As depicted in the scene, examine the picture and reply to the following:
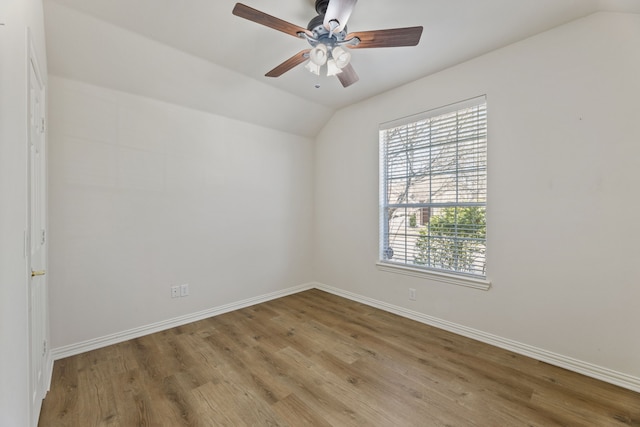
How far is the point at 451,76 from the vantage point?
109 inches

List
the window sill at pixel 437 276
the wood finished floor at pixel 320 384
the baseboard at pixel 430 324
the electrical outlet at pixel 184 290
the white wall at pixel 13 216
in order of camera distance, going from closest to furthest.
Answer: the white wall at pixel 13 216
the wood finished floor at pixel 320 384
the baseboard at pixel 430 324
the window sill at pixel 437 276
the electrical outlet at pixel 184 290

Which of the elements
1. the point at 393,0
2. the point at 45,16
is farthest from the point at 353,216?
the point at 45,16

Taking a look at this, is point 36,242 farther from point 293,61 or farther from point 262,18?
point 293,61

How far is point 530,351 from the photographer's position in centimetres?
230

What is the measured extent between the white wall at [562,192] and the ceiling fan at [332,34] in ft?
4.10

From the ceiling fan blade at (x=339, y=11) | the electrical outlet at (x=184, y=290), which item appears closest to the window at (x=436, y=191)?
the ceiling fan blade at (x=339, y=11)

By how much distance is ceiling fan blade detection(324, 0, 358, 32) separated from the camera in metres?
1.59

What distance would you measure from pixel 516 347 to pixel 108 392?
3236mm

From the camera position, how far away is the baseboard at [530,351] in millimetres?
1934

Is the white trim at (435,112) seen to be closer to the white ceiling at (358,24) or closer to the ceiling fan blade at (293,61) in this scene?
the white ceiling at (358,24)

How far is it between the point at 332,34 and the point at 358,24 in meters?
0.39

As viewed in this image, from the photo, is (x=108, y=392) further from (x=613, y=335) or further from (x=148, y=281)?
(x=613, y=335)

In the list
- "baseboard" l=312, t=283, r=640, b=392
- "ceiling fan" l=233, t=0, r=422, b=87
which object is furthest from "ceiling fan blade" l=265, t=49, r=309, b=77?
"baseboard" l=312, t=283, r=640, b=392

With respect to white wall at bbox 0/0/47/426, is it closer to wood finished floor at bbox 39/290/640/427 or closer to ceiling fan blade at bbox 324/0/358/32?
wood finished floor at bbox 39/290/640/427
